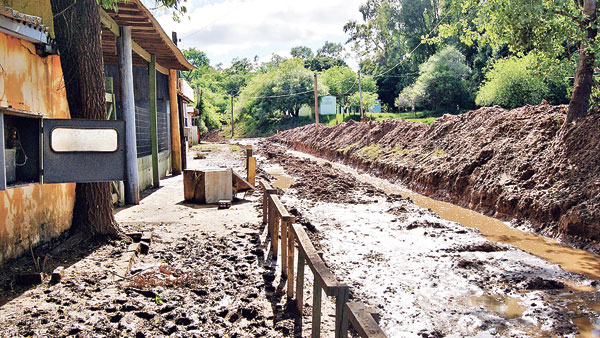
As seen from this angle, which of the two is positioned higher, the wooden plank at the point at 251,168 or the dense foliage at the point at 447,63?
the dense foliage at the point at 447,63

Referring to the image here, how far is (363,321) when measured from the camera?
100 inches

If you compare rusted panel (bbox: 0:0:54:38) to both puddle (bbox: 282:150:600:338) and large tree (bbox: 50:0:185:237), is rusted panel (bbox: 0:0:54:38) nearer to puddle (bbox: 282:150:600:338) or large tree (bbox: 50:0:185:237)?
large tree (bbox: 50:0:185:237)

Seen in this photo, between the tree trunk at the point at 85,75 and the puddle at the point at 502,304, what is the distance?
188 inches

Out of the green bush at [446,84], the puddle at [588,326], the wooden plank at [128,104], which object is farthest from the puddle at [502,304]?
the green bush at [446,84]

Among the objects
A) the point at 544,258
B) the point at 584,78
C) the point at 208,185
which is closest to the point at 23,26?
the point at 208,185

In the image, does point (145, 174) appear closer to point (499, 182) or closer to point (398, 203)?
point (398, 203)

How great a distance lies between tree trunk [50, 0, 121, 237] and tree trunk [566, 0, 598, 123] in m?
9.65

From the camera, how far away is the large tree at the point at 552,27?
10.0 m

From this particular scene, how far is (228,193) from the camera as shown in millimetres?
10094

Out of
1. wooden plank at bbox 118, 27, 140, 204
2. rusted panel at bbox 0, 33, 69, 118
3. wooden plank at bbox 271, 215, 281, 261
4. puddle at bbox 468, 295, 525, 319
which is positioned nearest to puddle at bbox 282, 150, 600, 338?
puddle at bbox 468, 295, 525, 319

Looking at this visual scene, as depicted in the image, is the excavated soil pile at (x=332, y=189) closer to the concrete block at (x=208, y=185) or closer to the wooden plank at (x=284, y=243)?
the concrete block at (x=208, y=185)

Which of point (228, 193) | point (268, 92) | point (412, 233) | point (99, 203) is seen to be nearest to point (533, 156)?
point (412, 233)

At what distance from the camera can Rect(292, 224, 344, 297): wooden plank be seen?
10.1 ft

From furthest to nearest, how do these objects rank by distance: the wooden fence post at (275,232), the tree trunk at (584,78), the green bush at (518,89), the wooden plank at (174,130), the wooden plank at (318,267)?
1. the green bush at (518,89)
2. the wooden plank at (174,130)
3. the tree trunk at (584,78)
4. the wooden fence post at (275,232)
5. the wooden plank at (318,267)
